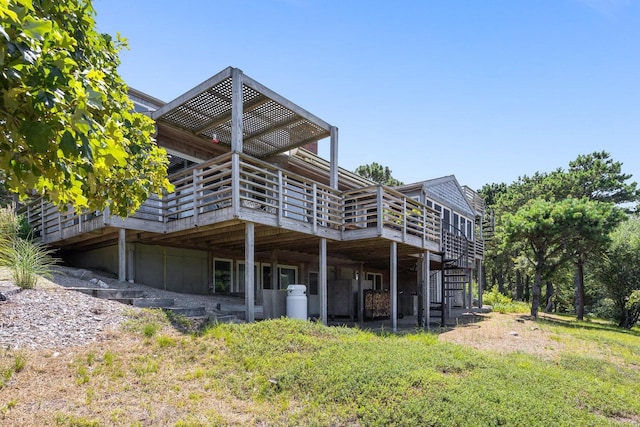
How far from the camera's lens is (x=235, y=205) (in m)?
9.17

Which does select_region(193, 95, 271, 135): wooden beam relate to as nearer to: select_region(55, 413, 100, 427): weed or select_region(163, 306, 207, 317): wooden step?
select_region(163, 306, 207, 317): wooden step

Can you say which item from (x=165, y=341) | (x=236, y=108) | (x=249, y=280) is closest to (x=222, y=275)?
(x=249, y=280)

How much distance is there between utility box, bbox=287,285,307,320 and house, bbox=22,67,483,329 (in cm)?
44

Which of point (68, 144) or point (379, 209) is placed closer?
point (68, 144)

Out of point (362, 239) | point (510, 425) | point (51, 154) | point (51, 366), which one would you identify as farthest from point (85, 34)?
point (362, 239)

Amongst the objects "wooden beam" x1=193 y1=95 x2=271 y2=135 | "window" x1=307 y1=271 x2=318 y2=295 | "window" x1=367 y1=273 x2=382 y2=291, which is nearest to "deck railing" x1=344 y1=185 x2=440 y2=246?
"wooden beam" x1=193 y1=95 x2=271 y2=135

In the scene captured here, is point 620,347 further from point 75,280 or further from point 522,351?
point 75,280

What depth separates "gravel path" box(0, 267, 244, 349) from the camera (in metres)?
6.30

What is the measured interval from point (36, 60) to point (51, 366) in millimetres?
4629

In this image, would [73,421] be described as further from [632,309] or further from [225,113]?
[632,309]

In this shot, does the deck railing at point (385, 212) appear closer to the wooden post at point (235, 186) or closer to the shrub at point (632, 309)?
the wooden post at point (235, 186)

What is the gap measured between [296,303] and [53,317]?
4902 mm

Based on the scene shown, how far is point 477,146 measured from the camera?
20.8 meters

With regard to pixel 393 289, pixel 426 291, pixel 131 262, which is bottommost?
pixel 426 291
